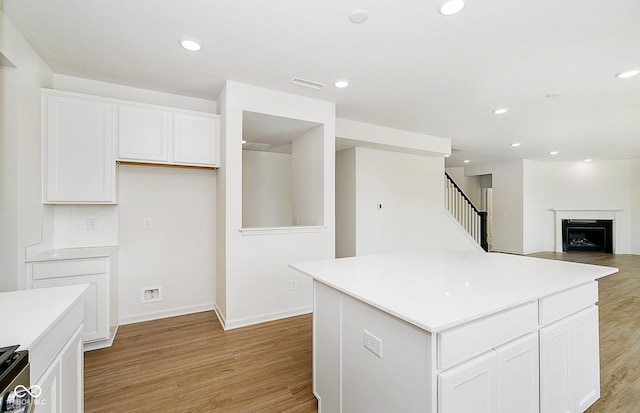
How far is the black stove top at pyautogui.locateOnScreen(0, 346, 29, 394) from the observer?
78 centimetres

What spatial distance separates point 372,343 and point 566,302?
120cm

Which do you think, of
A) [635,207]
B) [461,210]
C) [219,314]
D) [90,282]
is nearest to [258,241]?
[219,314]

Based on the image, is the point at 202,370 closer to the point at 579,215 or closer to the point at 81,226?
the point at 81,226

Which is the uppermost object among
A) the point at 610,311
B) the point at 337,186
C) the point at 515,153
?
the point at 515,153

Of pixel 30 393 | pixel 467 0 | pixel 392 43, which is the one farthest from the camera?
pixel 392 43

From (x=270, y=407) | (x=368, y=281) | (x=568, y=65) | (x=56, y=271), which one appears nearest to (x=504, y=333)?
(x=368, y=281)

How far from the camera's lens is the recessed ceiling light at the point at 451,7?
5.98 feet

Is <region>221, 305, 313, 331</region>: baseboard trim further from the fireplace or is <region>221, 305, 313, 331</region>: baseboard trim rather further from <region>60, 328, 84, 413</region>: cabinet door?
the fireplace

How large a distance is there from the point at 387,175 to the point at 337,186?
97 cm

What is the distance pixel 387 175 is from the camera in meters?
5.39

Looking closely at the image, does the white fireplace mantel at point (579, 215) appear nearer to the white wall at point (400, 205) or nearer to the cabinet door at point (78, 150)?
the white wall at point (400, 205)

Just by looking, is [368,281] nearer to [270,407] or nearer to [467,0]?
[270,407]

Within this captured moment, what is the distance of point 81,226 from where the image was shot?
2953mm

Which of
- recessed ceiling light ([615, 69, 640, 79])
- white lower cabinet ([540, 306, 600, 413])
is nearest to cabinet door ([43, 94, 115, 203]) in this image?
white lower cabinet ([540, 306, 600, 413])
